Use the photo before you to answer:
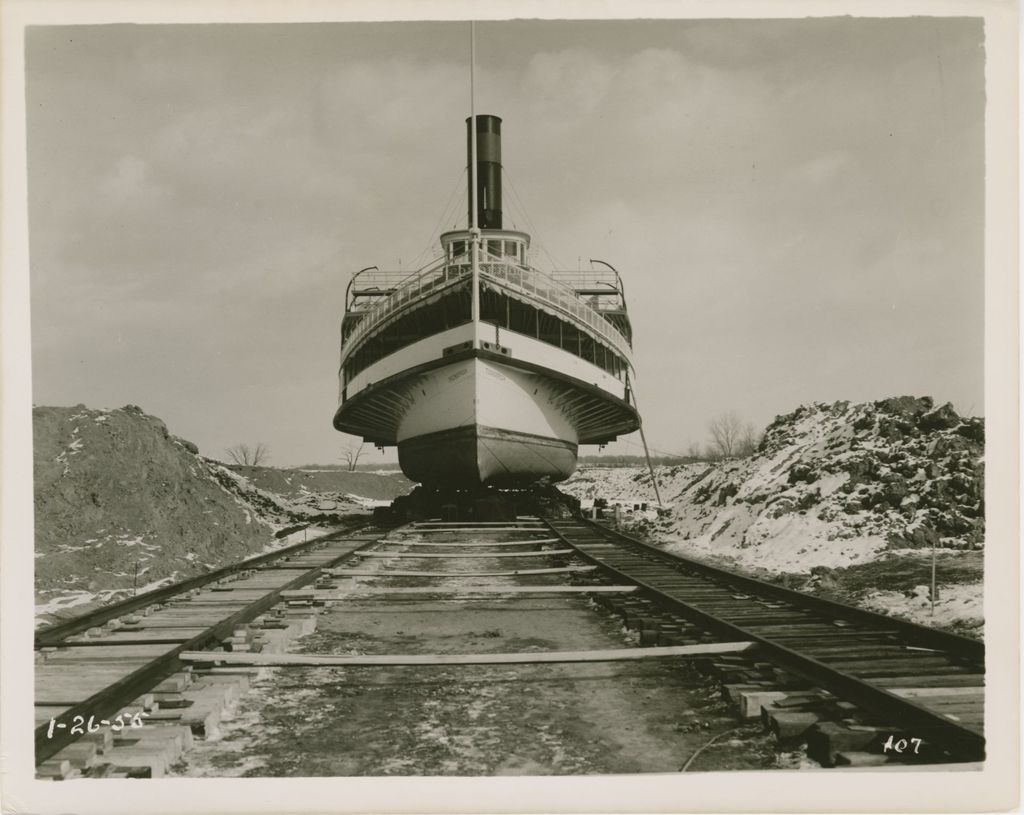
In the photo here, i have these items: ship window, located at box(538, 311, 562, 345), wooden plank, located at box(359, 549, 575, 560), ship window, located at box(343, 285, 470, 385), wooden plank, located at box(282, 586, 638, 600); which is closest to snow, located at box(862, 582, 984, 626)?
wooden plank, located at box(282, 586, 638, 600)

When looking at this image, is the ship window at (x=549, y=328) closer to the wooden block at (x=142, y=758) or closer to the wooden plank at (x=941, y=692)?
the wooden plank at (x=941, y=692)

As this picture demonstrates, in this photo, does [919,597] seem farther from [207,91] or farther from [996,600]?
[207,91]

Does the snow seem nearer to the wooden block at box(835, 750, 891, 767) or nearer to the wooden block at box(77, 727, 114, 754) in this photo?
the wooden block at box(835, 750, 891, 767)

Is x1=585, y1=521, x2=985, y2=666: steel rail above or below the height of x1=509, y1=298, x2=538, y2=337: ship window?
below

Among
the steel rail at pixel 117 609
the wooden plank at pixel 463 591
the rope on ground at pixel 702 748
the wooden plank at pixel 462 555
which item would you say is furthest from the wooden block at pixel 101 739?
the wooden plank at pixel 462 555

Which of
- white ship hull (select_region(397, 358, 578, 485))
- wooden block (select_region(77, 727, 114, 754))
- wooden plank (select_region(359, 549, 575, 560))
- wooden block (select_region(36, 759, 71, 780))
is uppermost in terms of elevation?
white ship hull (select_region(397, 358, 578, 485))

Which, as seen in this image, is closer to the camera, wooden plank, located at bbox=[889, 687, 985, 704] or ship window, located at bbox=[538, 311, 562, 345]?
wooden plank, located at bbox=[889, 687, 985, 704]
